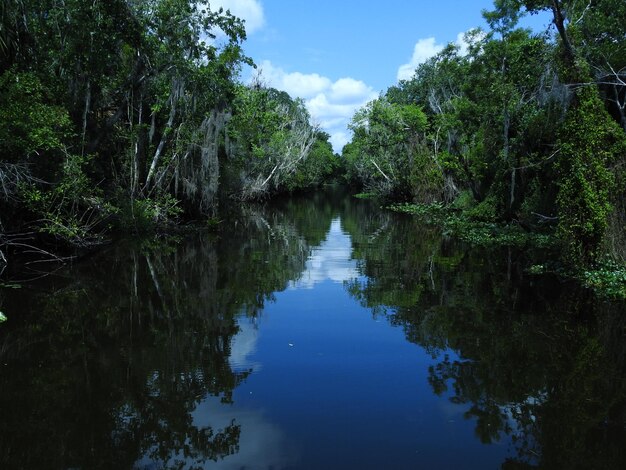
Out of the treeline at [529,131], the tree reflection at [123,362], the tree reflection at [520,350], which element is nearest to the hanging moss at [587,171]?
the treeline at [529,131]

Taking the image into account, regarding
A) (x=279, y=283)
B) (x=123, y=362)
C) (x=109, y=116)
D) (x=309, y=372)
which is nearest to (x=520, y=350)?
(x=309, y=372)

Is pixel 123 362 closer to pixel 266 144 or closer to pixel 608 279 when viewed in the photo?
pixel 608 279

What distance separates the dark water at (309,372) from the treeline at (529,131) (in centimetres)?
222

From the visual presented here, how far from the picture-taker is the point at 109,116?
67.4ft

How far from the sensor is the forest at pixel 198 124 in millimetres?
11438

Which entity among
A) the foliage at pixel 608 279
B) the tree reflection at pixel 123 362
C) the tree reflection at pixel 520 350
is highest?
the foliage at pixel 608 279

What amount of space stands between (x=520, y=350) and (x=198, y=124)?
1862 cm

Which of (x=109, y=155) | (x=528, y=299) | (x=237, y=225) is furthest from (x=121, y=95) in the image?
(x=528, y=299)

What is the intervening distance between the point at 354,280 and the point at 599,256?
5.70 m

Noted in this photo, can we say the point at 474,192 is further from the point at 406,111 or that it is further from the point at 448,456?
the point at 448,456

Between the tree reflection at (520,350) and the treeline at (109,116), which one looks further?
the treeline at (109,116)

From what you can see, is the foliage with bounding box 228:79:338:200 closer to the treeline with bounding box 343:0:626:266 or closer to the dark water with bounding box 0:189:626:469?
the treeline with bounding box 343:0:626:266

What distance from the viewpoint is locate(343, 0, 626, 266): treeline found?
11.3m

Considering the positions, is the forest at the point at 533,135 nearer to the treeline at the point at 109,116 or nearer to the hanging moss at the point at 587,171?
the hanging moss at the point at 587,171
